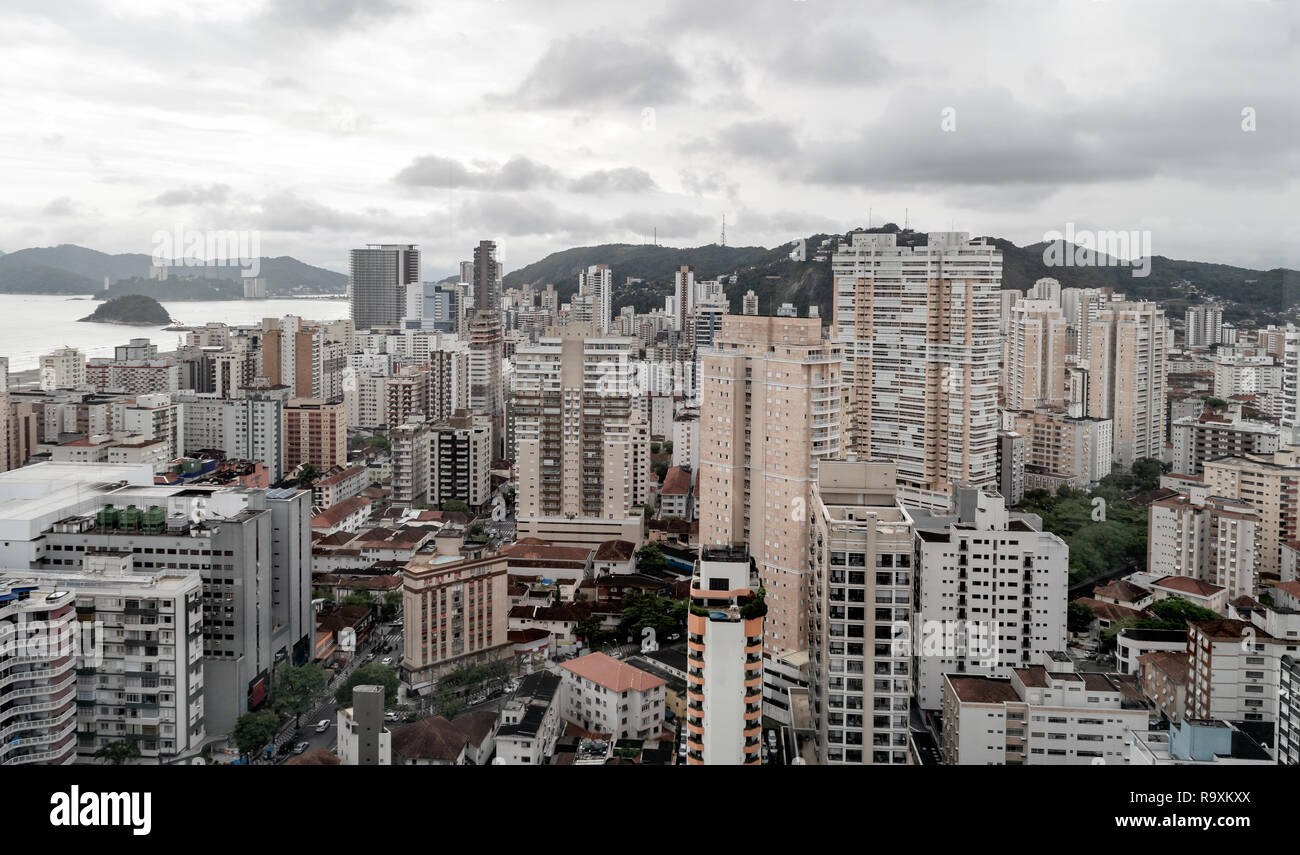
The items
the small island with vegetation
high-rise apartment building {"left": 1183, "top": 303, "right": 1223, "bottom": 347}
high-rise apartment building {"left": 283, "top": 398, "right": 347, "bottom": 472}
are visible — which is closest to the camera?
the small island with vegetation

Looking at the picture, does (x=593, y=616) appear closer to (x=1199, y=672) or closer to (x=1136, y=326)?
(x=1199, y=672)

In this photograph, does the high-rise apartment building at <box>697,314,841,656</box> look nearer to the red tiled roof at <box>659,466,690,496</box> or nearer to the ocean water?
the ocean water

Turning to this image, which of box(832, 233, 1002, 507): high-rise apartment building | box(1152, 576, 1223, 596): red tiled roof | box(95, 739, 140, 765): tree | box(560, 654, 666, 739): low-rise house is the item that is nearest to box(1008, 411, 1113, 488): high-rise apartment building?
box(832, 233, 1002, 507): high-rise apartment building

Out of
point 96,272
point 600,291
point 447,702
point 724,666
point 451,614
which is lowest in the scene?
point 447,702

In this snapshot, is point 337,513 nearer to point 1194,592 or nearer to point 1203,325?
point 1194,592

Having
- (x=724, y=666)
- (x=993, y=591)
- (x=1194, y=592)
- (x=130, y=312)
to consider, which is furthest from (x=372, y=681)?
(x=1194, y=592)
